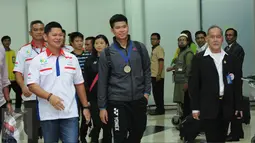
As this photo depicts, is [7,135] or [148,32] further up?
[148,32]

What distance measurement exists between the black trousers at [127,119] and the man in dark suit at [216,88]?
1.59ft

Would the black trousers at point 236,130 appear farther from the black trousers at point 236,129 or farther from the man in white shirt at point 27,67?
the man in white shirt at point 27,67

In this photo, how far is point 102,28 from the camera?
406 inches

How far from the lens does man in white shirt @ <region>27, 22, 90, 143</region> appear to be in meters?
3.16

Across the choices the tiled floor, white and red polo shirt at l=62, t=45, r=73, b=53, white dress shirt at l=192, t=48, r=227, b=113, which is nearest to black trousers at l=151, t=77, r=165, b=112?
the tiled floor

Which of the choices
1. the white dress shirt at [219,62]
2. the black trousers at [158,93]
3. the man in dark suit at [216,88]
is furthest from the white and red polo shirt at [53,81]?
the black trousers at [158,93]

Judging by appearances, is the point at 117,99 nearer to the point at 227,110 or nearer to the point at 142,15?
the point at 227,110

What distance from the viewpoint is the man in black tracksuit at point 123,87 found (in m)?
3.49

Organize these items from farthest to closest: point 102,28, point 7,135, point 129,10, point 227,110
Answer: point 102,28, point 129,10, point 7,135, point 227,110

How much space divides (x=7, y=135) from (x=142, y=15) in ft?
19.7

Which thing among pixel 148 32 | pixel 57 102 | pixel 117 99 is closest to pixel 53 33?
pixel 57 102

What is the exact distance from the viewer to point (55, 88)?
10.4 ft

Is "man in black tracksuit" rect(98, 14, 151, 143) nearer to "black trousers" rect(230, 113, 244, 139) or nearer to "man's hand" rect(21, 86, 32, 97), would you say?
"man's hand" rect(21, 86, 32, 97)

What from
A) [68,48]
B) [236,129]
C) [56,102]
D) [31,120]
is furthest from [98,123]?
[56,102]
